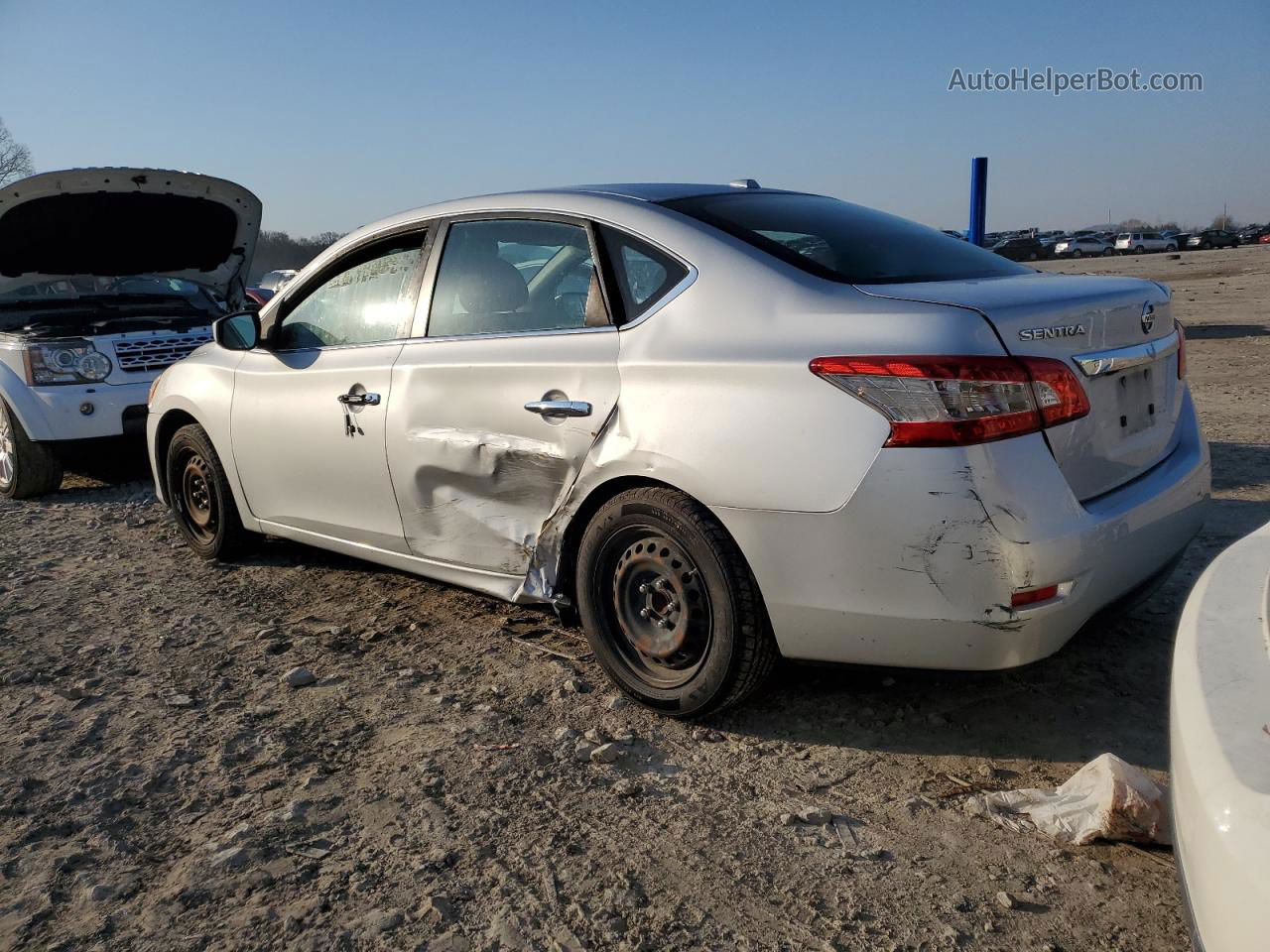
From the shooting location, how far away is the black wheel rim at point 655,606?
2953 millimetres

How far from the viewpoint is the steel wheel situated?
21.7 feet

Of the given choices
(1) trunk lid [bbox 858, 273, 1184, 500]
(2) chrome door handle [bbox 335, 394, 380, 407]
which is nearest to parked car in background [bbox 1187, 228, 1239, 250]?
(1) trunk lid [bbox 858, 273, 1184, 500]

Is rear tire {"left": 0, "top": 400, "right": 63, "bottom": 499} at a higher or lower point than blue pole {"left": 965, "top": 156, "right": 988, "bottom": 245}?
lower

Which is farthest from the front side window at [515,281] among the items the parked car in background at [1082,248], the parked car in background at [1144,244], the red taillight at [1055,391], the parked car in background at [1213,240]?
the parked car in background at [1213,240]

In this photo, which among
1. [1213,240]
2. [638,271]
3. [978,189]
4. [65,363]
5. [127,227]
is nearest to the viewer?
[638,271]

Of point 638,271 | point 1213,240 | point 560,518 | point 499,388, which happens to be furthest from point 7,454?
point 1213,240

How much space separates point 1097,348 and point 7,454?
Result: 6.71 m

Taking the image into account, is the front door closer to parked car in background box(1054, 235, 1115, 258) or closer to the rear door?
the rear door

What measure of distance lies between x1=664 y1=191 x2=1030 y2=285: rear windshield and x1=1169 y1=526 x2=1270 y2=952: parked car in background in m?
1.35

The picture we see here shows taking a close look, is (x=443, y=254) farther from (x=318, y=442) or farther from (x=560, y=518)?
(x=560, y=518)

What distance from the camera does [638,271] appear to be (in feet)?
10.3

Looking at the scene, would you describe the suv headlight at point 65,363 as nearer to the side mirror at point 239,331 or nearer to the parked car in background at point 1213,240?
the side mirror at point 239,331

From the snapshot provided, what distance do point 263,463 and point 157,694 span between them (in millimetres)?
1252

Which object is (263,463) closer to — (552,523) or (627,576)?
(552,523)
